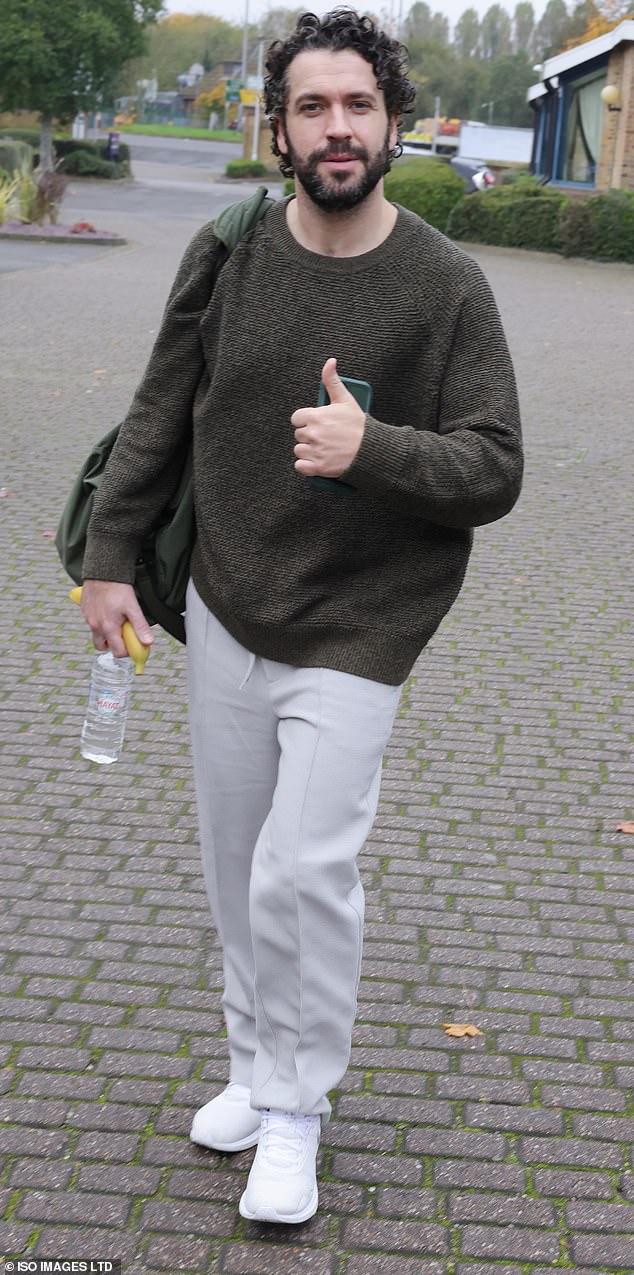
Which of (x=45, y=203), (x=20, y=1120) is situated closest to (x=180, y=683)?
(x=20, y=1120)

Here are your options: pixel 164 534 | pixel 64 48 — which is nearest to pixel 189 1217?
pixel 164 534

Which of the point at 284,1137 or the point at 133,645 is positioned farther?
the point at 133,645

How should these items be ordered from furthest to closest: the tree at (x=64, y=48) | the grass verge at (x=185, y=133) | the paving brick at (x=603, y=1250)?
1. the grass verge at (x=185, y=133)
2. the tree at (x=64, y=48)
3. the paving brick at (x=603, y=1250)

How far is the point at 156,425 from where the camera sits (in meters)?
2.99

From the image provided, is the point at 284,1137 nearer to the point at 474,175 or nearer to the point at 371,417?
the point at 371,417

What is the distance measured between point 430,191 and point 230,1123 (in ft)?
102

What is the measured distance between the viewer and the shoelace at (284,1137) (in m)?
2.93

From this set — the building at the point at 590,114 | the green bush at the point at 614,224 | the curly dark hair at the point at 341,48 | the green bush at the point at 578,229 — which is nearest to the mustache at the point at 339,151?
the curly dark hair at the point at 341,48

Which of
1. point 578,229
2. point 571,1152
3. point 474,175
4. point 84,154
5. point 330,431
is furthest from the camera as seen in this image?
point 84,154

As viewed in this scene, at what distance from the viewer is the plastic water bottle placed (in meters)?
3.22

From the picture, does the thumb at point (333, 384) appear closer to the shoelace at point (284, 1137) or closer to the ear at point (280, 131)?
the ear at point (280, 131)

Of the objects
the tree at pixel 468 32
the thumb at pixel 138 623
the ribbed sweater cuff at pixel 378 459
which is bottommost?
the thumb at pixel 138 623

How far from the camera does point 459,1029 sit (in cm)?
374

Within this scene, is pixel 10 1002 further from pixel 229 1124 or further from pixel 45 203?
pixel 45 203
